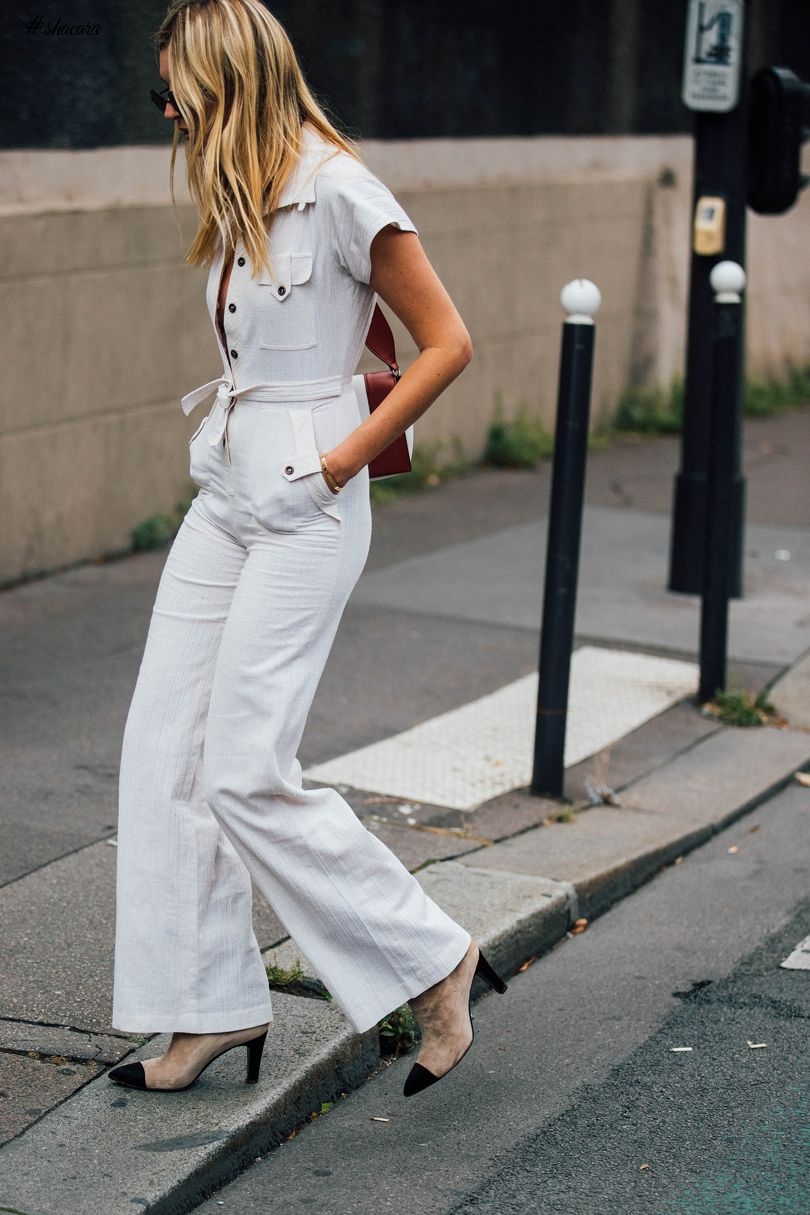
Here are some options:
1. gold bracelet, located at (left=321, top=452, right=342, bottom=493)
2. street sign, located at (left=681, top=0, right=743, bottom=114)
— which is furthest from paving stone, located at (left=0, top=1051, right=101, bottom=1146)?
street sign, located at (left=681, top=0, right=743, bottom=114)

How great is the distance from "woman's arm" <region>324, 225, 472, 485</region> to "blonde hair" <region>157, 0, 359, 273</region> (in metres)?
0.23

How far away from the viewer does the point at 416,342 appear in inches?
128

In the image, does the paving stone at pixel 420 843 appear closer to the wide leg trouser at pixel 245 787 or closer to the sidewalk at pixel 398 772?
the sidewalk at pixel 398 772

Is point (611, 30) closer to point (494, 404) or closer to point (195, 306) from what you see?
point (494, 404)

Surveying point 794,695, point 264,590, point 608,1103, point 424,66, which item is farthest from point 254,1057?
point 424,66

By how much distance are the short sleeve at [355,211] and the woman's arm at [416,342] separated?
3cm

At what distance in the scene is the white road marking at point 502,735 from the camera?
18.2 ft

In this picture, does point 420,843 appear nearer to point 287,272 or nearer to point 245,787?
point 245,787

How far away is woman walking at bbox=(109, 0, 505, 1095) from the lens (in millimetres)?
3168

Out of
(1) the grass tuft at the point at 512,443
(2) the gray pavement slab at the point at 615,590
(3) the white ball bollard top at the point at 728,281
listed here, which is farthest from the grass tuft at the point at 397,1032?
(1) the grass tuft at the point at 512,443

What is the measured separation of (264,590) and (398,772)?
2.48 meters

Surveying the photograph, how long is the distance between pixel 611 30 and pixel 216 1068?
1075 centimetres

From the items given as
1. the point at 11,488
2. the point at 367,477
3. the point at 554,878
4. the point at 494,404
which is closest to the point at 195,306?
the point at 11,488

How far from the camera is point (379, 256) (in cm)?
321
